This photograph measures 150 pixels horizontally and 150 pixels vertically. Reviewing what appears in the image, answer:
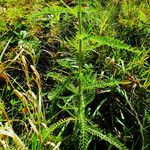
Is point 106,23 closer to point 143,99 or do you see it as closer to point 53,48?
point 53,48

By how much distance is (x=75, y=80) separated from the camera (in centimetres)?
194

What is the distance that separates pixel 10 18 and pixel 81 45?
4.26ft

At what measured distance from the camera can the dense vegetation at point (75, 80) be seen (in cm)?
152

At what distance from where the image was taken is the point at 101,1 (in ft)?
8.58

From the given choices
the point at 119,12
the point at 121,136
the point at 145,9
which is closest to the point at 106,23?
the point at 119,12

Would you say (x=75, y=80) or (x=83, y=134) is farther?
(x=75, y=80)

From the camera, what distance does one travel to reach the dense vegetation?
4.98ft

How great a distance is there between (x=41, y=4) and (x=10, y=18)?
0.88ft

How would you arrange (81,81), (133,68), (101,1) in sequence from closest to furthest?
(81,81) → (133,68) → (101,1)

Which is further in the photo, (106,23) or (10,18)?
(10,18)

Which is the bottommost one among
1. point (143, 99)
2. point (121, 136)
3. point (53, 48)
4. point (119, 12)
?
point (121, 136)

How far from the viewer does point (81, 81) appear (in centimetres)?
151

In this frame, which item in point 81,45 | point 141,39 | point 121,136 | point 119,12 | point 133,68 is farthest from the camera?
point 119,12

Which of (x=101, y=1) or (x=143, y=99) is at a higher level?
(x=101, y=1)
